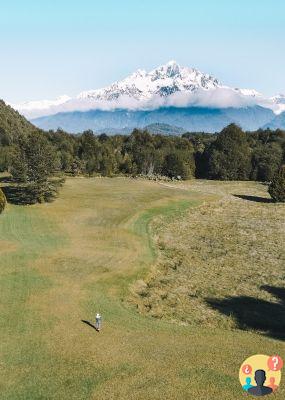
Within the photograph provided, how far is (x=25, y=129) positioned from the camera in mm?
197750

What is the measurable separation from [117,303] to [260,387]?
17.9 metres

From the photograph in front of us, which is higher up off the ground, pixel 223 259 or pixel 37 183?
pixel 37 183

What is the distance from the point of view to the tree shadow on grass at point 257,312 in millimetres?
35375

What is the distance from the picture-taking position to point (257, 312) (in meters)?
39.2

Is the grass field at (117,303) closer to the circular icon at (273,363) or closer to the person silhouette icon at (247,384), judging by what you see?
the person silhouette icon at (247,384)

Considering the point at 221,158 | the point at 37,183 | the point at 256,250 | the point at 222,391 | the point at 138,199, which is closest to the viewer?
the point at 222,391

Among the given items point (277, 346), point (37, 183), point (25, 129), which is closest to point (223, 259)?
point (277, 346)

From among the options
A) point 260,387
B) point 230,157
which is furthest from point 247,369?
point 230,157

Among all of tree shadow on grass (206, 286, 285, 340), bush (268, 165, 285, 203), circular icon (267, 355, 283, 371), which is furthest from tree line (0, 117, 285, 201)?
circular icon (267, 355, 283, 371)

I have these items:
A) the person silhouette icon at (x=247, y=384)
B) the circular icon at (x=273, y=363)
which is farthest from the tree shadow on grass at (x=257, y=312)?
the circular icon at (x=273, y=363)

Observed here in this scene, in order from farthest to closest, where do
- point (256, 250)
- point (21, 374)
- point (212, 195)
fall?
point (212, 195), point (256, 250), point (21, 374)

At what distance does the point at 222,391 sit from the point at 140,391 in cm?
433

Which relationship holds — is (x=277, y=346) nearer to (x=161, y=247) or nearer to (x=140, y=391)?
(x=140, y=391)

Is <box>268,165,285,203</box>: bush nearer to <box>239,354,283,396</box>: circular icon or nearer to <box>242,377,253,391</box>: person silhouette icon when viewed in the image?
<box>239,354,283,396</box>: circular icon
